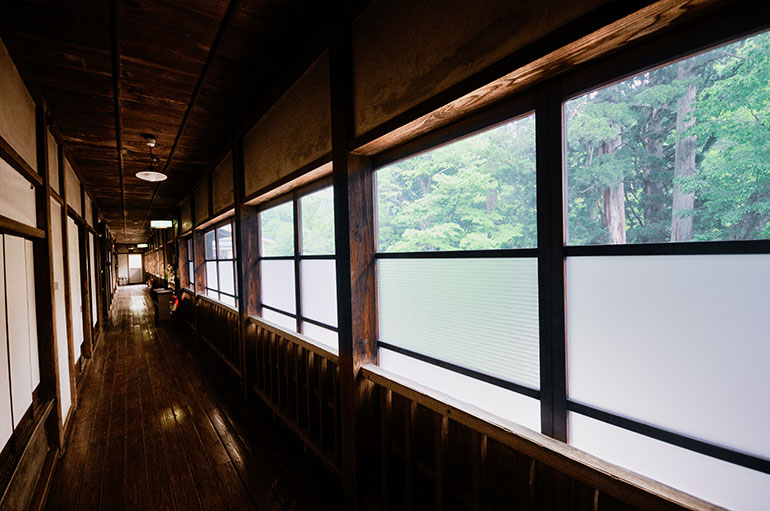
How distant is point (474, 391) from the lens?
5.13ft

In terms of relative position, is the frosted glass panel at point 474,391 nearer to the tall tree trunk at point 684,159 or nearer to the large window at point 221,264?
the tall tree trunk at point 684,159

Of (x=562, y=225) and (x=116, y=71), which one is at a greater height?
(x=116, y=71)

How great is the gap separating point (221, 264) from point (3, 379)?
414cm

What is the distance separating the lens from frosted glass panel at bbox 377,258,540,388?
134cm

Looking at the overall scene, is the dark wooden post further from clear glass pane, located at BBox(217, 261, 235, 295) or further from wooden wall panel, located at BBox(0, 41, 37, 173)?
clear glass pane, located at BBox(217, 261, 235, 295)

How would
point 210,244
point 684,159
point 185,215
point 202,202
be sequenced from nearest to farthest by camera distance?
point 684,159 → point 202,202 → point 210,244 → point 185,215

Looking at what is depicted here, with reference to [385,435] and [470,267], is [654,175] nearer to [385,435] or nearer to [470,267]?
[470,267]

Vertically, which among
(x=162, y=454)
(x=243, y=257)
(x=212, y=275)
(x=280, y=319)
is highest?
(x=243, y=257)

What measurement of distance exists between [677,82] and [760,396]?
88 centimetres

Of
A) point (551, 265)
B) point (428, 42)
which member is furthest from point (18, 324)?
point (551, 265)

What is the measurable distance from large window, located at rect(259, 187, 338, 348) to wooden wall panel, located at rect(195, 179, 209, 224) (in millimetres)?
2559

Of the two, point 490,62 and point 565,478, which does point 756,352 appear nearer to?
point 565,478

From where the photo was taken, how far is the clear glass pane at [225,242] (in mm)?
5436

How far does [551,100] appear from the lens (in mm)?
1234
